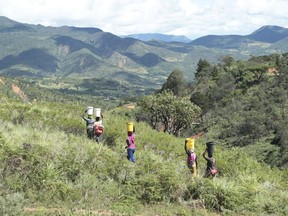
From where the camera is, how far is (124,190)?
9.66 meters

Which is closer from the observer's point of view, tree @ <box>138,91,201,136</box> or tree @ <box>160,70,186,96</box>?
tree @ <box>138,91,201,136</box>

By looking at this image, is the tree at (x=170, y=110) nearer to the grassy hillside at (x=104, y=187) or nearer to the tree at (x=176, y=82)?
the grassy hillside at (x=104, y=187)

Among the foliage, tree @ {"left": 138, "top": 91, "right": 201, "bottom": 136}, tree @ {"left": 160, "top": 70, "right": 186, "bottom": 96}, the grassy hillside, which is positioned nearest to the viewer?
the grassy hillside

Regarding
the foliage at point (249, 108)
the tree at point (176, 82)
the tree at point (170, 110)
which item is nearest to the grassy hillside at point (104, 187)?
the foliage at point (249, 108)

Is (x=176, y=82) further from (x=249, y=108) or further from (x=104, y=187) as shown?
(x=104, y=187)

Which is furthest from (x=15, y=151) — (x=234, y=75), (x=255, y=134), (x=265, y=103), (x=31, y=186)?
(x=234, y=75)

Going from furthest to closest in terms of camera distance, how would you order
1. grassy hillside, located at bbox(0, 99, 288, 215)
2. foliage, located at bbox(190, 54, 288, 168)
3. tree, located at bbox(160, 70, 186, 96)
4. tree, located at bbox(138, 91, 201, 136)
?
tree, located at bbox(160, 70, 186, 96), foliage, located at bbox(190, 54, 288, 168), tree, located at bbox(138, 91, 201, 136), grassy hillside, located at bbox(0, 99, 288, 215)

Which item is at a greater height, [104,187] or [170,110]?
[104,187]

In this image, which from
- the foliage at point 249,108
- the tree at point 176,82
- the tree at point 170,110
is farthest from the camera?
the tree at point 176,82

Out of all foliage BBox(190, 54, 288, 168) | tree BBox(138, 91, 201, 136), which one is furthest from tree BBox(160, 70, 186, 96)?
tree BBox(138, 91, 201, 136)

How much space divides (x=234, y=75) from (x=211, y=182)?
7803cm

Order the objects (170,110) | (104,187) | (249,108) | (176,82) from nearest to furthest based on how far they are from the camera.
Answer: (104,187), (170,110), (249,108), (176,82)

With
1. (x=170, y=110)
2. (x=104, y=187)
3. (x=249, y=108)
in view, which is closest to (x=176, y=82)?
(x=249, y=108)

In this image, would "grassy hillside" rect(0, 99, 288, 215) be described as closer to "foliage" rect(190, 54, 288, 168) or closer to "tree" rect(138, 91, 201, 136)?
"foliage" rect(190, 54, 288, 168)
